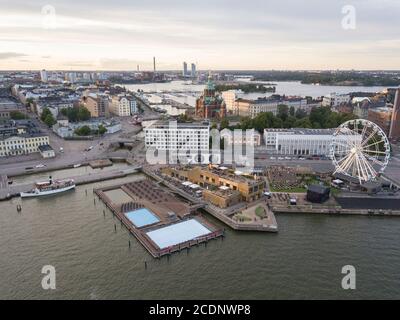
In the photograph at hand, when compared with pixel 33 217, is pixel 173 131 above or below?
above

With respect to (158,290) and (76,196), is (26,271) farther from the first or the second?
(76,196)

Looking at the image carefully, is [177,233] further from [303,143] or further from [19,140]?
[19,140]

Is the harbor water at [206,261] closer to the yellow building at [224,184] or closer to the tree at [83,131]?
the yellow building at [224,184]

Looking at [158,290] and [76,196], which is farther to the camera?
[76,196]

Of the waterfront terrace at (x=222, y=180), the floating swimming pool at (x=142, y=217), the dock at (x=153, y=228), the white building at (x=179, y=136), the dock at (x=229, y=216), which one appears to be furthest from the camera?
the white building at (x=179, y=136)

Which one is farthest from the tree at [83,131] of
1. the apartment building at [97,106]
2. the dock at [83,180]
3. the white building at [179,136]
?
the apartment building at [97,106]

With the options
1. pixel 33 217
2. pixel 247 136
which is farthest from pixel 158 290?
pixel 247 136
